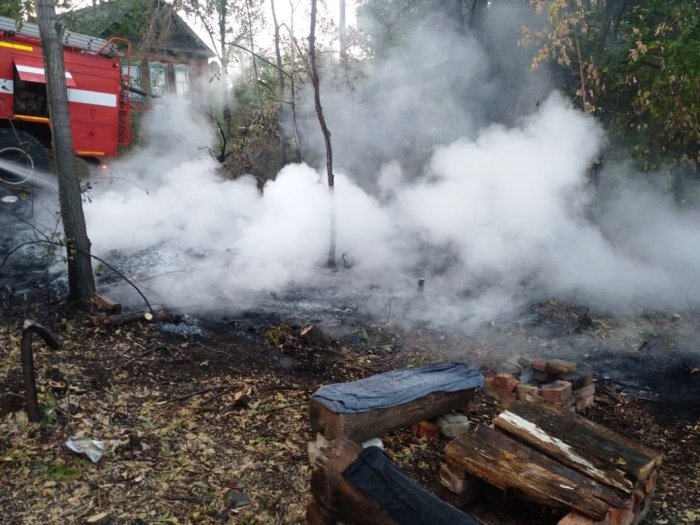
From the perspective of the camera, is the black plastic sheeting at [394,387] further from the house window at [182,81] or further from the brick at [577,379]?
the house window at [182,81]

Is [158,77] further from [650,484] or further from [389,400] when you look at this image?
[650,484]

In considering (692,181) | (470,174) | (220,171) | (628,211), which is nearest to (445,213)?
(470,174)

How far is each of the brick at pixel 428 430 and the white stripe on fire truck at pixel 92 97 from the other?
8.94 m

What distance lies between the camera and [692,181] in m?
7.79

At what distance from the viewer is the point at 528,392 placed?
165 inches

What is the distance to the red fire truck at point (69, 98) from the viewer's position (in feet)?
27.4

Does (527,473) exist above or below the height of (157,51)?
below

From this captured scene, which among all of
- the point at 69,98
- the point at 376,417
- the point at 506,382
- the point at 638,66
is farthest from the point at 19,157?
the point at 638,66

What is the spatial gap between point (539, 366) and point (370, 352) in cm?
171

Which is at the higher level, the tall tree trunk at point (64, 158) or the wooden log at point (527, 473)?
the tall tree trunk at point (64, 158)

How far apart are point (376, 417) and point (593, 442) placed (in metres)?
1.36

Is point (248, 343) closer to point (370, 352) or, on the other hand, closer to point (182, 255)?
point (370, 352)

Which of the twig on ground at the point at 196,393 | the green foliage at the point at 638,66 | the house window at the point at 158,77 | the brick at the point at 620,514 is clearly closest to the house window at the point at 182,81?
the house window at the point at 158,77

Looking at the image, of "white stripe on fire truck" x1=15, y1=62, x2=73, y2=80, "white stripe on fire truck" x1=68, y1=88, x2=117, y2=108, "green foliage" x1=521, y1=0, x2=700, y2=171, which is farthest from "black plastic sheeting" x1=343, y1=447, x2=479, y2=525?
"white stripe on fire truck" x1=68, y1=88, x2=117, y2=108
